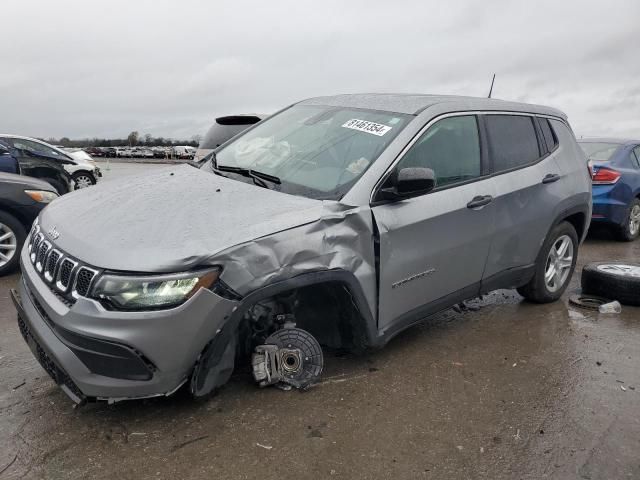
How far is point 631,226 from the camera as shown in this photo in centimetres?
802

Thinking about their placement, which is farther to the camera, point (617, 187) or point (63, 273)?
point (617, 187)

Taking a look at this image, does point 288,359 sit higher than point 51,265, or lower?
lower

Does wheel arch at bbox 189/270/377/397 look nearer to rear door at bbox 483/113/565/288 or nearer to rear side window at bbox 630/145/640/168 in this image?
rear door at bbox 483/113/565/288

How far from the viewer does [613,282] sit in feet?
16.0

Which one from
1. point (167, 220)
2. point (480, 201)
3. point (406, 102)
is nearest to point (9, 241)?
point (167, 220)

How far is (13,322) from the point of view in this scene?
166 inches

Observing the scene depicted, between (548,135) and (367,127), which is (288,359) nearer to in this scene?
(367,127)

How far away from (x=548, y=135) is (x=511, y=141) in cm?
66

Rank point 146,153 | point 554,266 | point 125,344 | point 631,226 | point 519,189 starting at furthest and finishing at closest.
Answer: point 146,153
point 631,226
point 554,266
point 519,189
point 125,344

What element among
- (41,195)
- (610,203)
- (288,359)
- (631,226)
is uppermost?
(41,195)

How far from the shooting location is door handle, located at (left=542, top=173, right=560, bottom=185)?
4.27m

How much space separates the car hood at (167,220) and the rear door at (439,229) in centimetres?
58

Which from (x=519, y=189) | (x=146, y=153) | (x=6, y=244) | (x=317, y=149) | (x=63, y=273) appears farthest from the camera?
(x=146, y=153)

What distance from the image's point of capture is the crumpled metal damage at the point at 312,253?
250cm
